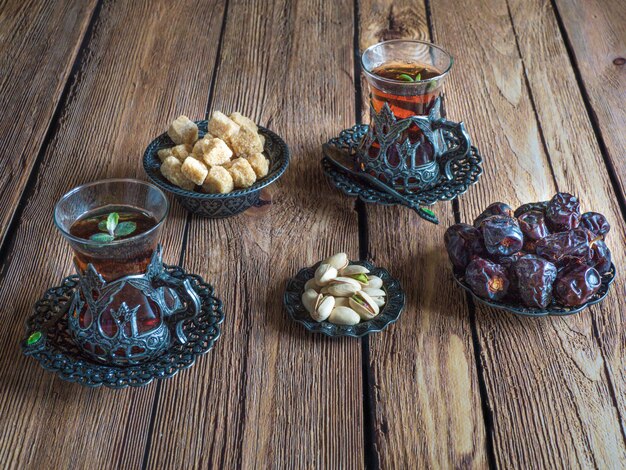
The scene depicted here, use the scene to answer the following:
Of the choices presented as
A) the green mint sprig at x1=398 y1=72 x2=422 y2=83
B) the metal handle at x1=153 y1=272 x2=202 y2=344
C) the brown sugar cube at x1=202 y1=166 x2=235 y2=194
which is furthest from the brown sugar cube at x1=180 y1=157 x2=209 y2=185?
the green mint sprig at x1=398 y1=72 x2=422 y2=83

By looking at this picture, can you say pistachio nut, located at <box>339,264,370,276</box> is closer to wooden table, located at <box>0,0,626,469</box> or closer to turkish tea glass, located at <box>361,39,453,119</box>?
wooden table, located at <box>0,0,626,469</box>

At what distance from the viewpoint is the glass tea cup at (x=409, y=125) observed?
1089mm

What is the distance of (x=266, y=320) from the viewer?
970mm

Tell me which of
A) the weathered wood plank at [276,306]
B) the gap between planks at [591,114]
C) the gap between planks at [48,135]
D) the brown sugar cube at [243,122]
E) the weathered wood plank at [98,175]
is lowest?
the gap between planks at [48,135]

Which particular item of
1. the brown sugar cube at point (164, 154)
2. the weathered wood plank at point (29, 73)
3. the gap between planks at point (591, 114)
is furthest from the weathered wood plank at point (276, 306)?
the gap between planks at point (591, 114)

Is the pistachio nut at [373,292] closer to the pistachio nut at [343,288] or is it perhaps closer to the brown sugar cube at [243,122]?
the pistachio nut at [343,288]

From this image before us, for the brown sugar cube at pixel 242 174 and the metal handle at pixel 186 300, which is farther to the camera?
the brown sugar cube at pixel 242 174

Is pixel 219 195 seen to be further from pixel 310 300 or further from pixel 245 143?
pixel 310 300

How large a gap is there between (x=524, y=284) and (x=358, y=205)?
1.10 ft

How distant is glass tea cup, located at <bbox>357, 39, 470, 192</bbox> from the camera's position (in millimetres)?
1089

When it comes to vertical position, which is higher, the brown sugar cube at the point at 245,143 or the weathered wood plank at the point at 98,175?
the brown sugar cube at the point at 245,143

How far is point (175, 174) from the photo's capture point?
3.58ft

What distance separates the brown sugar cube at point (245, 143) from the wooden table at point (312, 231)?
0.32 ft

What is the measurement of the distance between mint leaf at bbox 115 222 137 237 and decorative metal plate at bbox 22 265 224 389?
0.28 ft
